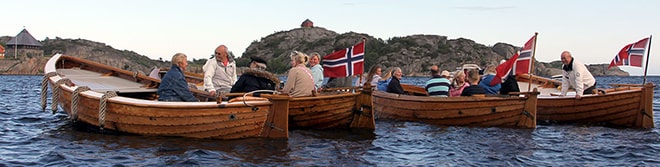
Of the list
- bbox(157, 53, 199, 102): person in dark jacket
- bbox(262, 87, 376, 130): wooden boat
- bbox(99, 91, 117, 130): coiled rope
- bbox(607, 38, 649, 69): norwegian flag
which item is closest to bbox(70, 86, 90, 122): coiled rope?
bbox(99, 91, 117, 130): coiled rope

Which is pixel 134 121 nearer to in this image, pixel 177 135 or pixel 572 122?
pixel 177 135

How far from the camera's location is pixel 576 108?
45.2 feet

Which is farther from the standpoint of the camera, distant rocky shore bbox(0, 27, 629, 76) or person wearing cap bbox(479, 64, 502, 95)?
distant rocky shore bbox(0, 27, 629, 76)

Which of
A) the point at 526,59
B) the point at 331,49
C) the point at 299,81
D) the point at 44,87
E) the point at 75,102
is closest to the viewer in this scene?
the point at 299,81

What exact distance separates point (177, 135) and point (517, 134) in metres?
6.20

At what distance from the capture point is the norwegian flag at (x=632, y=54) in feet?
46.5

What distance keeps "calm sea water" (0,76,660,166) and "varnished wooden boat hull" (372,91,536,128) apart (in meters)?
0.35

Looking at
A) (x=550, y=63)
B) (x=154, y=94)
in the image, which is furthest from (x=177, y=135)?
(x=550, y=63)

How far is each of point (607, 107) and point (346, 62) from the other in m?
5.82

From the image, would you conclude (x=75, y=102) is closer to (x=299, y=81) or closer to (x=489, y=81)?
(x=299, y=81)

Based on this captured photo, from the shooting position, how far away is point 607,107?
13.6 metres

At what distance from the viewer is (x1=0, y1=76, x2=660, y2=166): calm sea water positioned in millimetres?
8680

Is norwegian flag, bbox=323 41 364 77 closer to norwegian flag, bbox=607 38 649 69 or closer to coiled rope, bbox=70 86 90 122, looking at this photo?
coiled rope, bbox=70 86 90 122

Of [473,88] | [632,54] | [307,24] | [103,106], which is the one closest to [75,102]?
[103,106]
